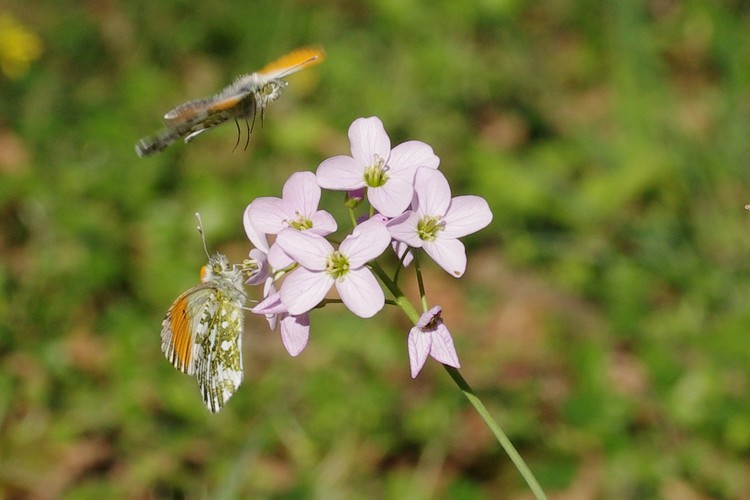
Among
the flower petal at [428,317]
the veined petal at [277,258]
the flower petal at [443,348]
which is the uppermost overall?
the veined petal at [277,258]

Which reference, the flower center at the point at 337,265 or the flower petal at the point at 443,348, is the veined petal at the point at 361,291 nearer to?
the flower center at the point at 337,265

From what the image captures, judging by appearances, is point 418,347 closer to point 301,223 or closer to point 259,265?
point 301,223

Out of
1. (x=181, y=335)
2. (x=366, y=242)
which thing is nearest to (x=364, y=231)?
(x=366, y=242)

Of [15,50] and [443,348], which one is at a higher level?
[15,50]

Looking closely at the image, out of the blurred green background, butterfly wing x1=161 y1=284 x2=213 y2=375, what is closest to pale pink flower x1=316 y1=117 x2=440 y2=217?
butterfly wing x1=161 y1=284 x2=213 y2=375

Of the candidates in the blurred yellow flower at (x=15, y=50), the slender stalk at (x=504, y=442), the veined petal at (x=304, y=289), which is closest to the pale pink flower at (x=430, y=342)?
the slender stalk at (x=504, y=442)

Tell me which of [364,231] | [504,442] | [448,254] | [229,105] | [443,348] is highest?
[229,105]

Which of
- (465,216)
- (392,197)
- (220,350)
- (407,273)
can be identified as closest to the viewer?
→ (392,197)
